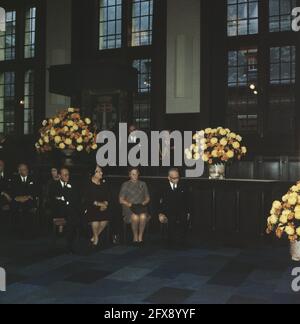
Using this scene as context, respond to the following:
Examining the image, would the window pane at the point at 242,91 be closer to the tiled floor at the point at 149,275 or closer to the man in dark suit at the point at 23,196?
the tiled floor at the point at 149,275

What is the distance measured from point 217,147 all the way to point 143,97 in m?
4.38

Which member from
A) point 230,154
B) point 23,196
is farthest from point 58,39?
point 230,154

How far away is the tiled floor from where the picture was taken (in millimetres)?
4688

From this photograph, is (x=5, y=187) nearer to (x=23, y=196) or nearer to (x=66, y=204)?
(x=23, y=196)

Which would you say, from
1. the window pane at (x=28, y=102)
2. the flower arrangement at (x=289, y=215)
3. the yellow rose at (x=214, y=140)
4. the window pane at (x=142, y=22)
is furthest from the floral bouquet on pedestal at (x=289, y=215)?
the window pane at (x=28, y=102)

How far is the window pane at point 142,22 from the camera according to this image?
1166cm

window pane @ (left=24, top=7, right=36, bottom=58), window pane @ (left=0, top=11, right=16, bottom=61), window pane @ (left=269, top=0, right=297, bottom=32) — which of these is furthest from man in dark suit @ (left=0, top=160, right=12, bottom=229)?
window pane @ (left=269, top=0, right=297, bottom=32)

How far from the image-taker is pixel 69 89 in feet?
33.8

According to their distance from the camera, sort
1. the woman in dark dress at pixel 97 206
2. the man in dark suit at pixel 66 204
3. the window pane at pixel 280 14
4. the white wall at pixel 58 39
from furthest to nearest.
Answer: the white wall at pixel 58 39 → the window pane at pixel 280 14 → the woman in dark dress at pixel 97 206 → the man in dark suit at pixel 66 204

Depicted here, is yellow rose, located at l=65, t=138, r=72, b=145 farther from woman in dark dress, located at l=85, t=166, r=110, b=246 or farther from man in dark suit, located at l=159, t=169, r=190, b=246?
man in dark suit, located at l=159, t=169, r=190, b=246

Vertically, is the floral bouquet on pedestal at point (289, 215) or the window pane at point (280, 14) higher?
the window pane at point (280, 14)

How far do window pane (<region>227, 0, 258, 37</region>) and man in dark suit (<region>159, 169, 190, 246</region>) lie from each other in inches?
198

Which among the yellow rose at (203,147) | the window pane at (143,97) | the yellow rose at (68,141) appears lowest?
the yellow rose at (203,147)

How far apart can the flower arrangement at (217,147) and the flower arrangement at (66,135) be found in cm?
226
